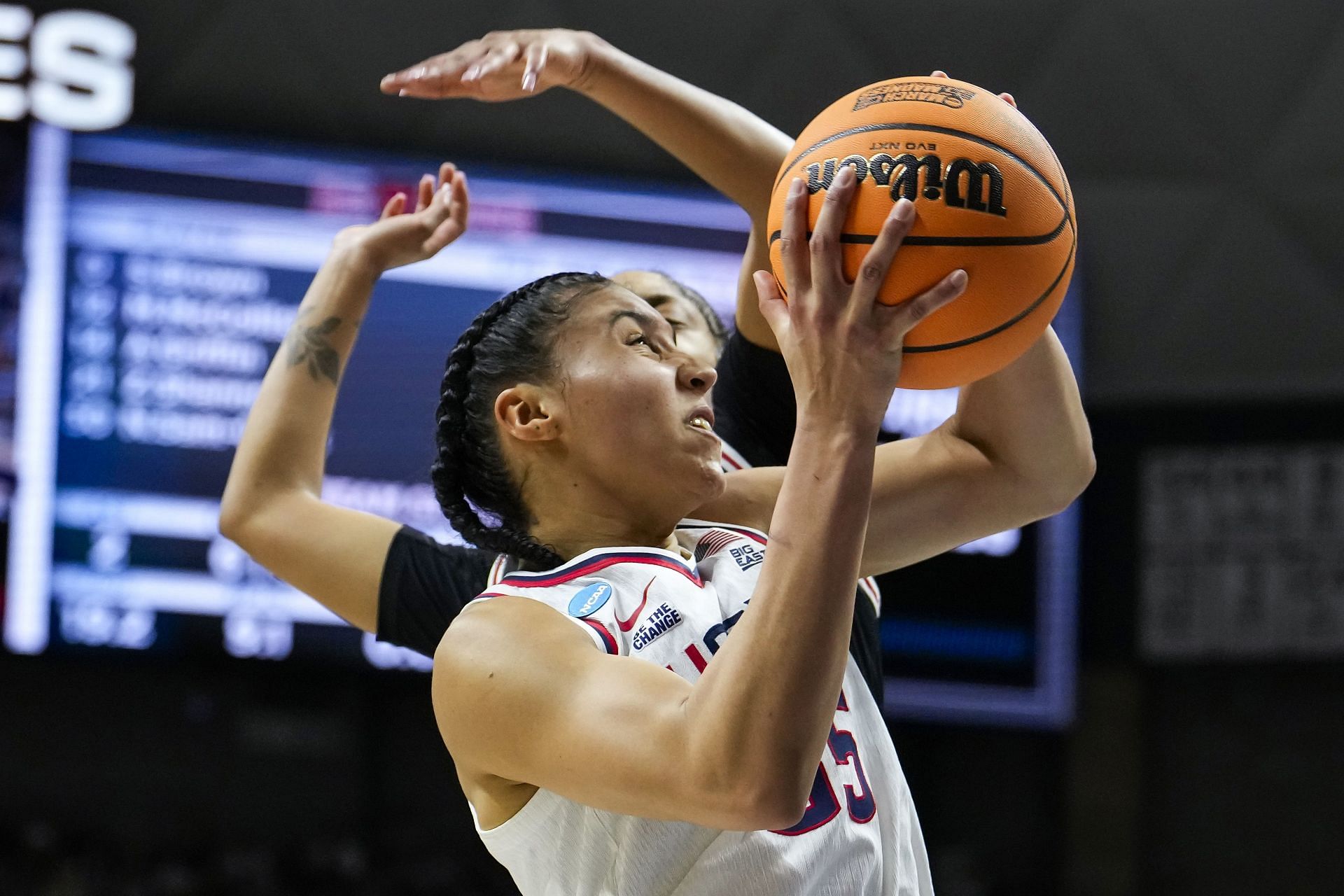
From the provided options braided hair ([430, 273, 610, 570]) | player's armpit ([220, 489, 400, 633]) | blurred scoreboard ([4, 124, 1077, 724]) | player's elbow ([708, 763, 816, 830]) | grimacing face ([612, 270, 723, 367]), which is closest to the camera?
player's elbow ([708, 763, 816, 830])

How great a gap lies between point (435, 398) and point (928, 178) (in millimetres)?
3796

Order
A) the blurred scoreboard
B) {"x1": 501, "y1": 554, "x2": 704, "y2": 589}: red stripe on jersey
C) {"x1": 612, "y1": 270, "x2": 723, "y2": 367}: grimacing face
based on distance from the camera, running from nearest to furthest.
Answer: {"x1": 501, "y1": 554, "x2": 704, "y2": 589}: red stripe on jersey < {"x1": 612, "y1": 270, "x2": 723, "y2": 367}: grimacing face < the blurred scoreboard

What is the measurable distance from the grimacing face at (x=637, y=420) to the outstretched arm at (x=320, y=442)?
590 millimetres

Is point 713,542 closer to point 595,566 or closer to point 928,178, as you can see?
point 595,566

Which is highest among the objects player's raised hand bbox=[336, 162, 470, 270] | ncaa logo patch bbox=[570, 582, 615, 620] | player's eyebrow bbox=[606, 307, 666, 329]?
player's raised hand bbox=[336, 162, 470, 270]

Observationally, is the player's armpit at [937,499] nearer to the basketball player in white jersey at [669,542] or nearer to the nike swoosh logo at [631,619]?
the basketball player in white jersey at [669,542]

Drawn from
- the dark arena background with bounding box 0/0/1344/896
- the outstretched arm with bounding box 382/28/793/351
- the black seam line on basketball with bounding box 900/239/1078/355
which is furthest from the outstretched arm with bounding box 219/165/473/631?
the dark arena background with bounding box 0/0/1344/896

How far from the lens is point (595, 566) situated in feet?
5.82

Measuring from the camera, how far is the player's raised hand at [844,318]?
138cm

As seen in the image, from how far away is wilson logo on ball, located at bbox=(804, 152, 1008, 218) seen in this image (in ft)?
4.95

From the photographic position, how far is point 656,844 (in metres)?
1.63

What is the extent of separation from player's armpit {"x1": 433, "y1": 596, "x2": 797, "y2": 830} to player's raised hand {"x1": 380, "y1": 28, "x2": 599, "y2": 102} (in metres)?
0.87

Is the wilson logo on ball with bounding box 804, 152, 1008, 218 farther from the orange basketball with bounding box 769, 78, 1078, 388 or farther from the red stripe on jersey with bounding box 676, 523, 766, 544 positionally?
the red stripe on jersey with bounding box 676, 523, 766, 544

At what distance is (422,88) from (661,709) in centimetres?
117
